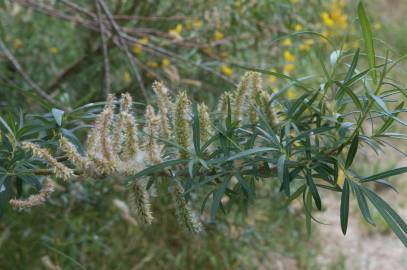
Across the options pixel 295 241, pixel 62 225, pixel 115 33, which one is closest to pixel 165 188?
pixel 115 33

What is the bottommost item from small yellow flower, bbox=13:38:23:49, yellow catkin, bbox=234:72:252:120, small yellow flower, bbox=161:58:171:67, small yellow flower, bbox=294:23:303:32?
yellow catkin, bbox=234:72:252:120

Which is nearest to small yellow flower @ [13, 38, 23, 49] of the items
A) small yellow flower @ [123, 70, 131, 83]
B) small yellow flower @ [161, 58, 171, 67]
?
small yellow flower @ [123, 70, 131, 83]

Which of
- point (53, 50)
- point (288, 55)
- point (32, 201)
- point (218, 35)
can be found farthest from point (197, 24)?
point (32, 201)

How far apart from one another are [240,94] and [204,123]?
10 cm

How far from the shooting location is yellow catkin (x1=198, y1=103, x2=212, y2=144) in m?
0.85

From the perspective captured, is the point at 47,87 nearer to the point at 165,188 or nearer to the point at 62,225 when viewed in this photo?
the point at 62,225

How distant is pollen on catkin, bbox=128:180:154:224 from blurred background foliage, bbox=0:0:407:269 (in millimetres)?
1065

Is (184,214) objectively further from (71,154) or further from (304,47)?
(304,47)

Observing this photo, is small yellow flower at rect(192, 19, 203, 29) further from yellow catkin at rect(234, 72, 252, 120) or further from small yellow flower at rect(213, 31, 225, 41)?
yellow catkin at rect(234, 72, 252, 120)

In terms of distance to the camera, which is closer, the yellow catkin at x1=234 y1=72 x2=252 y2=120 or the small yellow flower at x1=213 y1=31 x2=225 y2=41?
Result: the yellow catkin at x1=234 y1=72 x2=252 y2=120

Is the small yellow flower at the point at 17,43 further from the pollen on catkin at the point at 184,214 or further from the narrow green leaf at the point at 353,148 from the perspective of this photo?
the narrow green leaf at the point at 353,148

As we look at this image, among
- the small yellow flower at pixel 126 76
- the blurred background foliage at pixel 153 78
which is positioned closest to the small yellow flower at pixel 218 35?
the blurred background foliage at pixel 153 78

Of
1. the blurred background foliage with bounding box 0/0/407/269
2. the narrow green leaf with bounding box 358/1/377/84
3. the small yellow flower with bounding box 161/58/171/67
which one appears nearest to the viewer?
the narrow green leaf with bounding box 358/1/377/84

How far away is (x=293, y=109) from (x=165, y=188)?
0.81 ft
